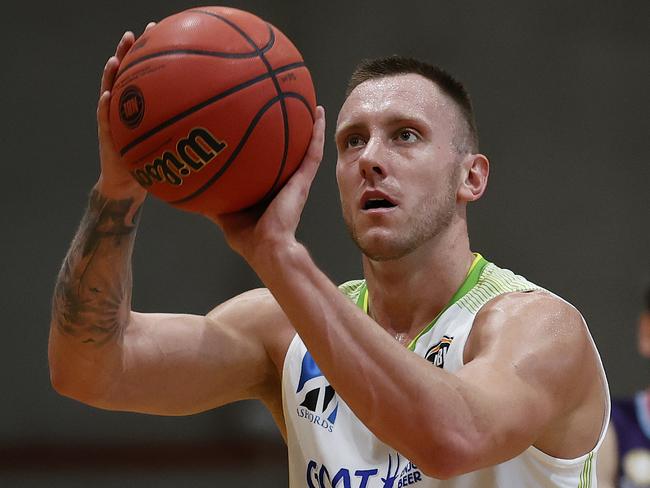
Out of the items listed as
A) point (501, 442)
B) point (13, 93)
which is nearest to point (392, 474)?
point (501, 442)

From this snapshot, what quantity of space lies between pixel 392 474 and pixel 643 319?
305 cm

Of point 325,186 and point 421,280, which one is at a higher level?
point 325,186

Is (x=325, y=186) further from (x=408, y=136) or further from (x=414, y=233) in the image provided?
(x=414, y=233)

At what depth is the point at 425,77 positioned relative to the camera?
11.0 feet

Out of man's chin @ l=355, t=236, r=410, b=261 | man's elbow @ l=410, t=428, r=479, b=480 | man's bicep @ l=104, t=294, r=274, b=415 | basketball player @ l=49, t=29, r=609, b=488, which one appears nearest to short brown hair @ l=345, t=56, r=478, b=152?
basketball player @ l=49, t=29, r=609, b=488

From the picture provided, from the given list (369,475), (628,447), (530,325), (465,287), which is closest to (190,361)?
(369,475)

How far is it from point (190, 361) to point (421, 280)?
0.79 meters

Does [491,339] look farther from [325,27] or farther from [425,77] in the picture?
[325,27]

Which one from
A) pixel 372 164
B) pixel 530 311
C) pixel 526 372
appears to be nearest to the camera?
pixel 526 372

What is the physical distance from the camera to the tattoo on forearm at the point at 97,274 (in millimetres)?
2906

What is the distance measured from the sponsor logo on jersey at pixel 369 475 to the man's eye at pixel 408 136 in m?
0.99

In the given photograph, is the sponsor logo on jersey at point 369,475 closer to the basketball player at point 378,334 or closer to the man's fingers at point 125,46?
the basketball player at point 378,334

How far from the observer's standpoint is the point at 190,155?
2.35 meters

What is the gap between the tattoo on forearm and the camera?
9.53 feet
